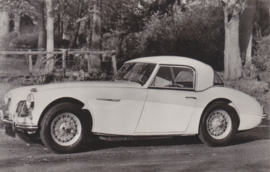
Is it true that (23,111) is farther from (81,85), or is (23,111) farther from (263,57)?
(263,57)

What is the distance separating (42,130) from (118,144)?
1.59m

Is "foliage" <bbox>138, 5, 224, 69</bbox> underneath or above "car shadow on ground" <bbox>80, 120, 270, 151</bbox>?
above

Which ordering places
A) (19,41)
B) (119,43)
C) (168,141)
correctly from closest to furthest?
(168,141)
(119,43)
(19,41)

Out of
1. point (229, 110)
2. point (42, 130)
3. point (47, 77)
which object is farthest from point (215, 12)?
point (42, 130)

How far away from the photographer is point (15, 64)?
55.2 ft

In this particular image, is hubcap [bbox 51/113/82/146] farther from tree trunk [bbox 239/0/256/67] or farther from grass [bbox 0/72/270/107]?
tree trunk [bbox 239/0/256/67]

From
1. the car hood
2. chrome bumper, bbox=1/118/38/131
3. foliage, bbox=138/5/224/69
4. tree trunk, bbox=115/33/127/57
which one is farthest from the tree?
chrome bumper, bbox=1/118/38/131

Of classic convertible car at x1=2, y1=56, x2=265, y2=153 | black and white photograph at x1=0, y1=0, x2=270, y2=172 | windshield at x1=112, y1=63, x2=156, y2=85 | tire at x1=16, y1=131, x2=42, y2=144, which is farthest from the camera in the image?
windshield at x1=112, y1=63, x2=156, y2=85

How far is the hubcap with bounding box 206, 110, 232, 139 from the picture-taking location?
719 cm

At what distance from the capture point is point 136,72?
7.32 metres

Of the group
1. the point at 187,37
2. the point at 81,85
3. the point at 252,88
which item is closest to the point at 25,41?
the point at 187,37

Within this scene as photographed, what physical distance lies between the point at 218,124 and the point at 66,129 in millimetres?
2631

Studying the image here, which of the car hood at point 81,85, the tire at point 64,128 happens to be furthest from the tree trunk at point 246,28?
the tire at point 64,128

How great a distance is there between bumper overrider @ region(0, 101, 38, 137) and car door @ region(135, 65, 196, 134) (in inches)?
64.3
